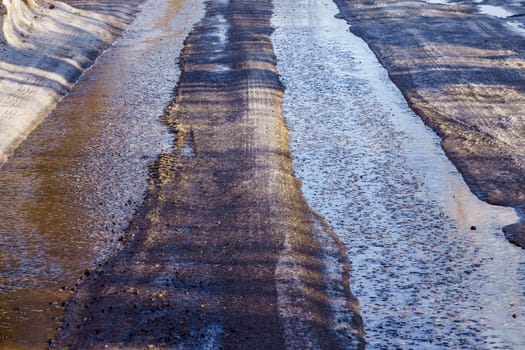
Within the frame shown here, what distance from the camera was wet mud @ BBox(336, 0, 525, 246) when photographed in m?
12.1

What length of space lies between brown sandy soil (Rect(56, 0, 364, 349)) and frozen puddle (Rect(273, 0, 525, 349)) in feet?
1.01

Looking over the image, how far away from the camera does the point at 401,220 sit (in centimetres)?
1058

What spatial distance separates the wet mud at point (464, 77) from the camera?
39.9 ft

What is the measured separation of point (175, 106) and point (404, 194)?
18.5ft

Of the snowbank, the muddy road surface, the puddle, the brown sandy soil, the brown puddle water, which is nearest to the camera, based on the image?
the brown sandy soil

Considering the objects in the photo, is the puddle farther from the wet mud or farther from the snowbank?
the snowbank

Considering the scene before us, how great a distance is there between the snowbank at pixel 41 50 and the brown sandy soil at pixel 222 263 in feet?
8.78

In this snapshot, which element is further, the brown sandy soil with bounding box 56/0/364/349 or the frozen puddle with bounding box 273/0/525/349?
the frozen puddle with bounding box 273/0/525/349

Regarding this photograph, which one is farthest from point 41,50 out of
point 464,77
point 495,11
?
point 495,11

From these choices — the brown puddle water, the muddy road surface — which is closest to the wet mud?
the muddy road surface

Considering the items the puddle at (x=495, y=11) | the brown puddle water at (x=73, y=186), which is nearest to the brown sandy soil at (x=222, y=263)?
the brown puddle water at (x=73, y=186)

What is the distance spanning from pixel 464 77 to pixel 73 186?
8.63 m

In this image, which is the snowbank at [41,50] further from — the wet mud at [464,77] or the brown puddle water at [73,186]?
the wet mud at [464,77]

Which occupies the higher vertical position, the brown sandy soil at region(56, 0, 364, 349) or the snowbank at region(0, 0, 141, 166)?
the brown sandy soil at region(56, 0, 364, 349)
